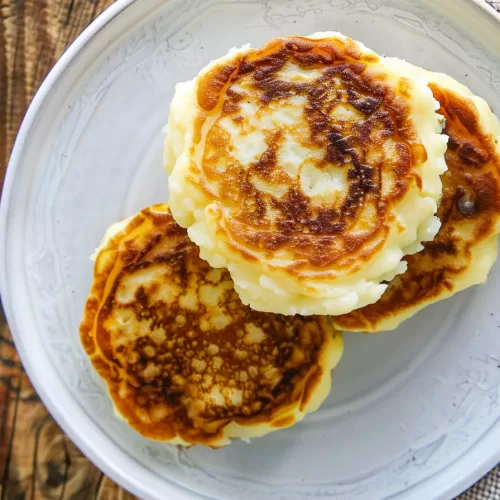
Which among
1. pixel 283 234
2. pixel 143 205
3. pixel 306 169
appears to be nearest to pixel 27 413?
pixel 143 205

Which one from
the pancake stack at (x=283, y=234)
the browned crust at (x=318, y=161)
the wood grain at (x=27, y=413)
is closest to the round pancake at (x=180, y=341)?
the pancake stack at (x=283, y=234)

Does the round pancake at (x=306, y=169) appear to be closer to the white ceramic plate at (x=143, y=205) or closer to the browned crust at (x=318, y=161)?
the browned crust at (x=318, y=161)

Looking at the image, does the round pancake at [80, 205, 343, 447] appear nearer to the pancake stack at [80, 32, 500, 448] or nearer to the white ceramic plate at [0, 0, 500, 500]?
the pancake stack at [80, 32, 500, 448]

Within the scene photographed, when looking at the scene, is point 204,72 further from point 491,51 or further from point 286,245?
point 491,51

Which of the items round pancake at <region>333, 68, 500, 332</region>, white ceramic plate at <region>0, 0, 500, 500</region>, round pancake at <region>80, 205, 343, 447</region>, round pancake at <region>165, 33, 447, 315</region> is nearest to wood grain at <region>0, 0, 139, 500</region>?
white ceramic plate at <region>0, 0, 500, 500</region>

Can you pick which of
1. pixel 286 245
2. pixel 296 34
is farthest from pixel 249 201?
pixel 296 34

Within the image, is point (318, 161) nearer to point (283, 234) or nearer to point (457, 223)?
point (283, 234)
